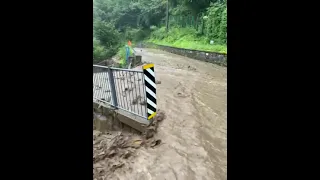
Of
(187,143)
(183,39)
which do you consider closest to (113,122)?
(187,143)

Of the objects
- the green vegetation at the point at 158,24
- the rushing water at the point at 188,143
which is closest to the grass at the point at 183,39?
the green vegetation at the point at 158,24

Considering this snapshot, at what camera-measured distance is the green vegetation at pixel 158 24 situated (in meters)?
14.4

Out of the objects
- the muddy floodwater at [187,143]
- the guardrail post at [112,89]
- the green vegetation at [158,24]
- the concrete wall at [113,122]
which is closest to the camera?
the muddy floodwater at [187,143]

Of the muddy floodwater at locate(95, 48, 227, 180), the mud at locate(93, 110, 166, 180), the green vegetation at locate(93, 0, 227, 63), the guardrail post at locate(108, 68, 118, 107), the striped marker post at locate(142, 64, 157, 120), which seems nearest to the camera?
the muddy floodwater at locate(95, 48, 227, 180)

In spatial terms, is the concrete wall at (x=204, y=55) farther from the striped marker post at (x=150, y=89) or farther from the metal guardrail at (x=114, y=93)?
the striped marker post at (x=150, y=89)

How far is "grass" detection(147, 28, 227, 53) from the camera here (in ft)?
55.4

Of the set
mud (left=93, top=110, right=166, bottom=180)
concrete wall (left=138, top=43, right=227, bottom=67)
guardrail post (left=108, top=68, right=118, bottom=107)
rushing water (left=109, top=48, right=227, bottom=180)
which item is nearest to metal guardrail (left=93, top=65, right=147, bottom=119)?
guardrail post (left=108, top=68, right=118, bottom=107)

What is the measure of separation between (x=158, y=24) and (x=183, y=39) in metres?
12.5

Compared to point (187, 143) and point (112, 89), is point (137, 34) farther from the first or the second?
point (187, 143)

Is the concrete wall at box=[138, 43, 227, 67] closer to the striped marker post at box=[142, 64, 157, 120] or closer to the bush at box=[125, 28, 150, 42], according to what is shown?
the striped marker post at box=[142, 64, 157, 120]
